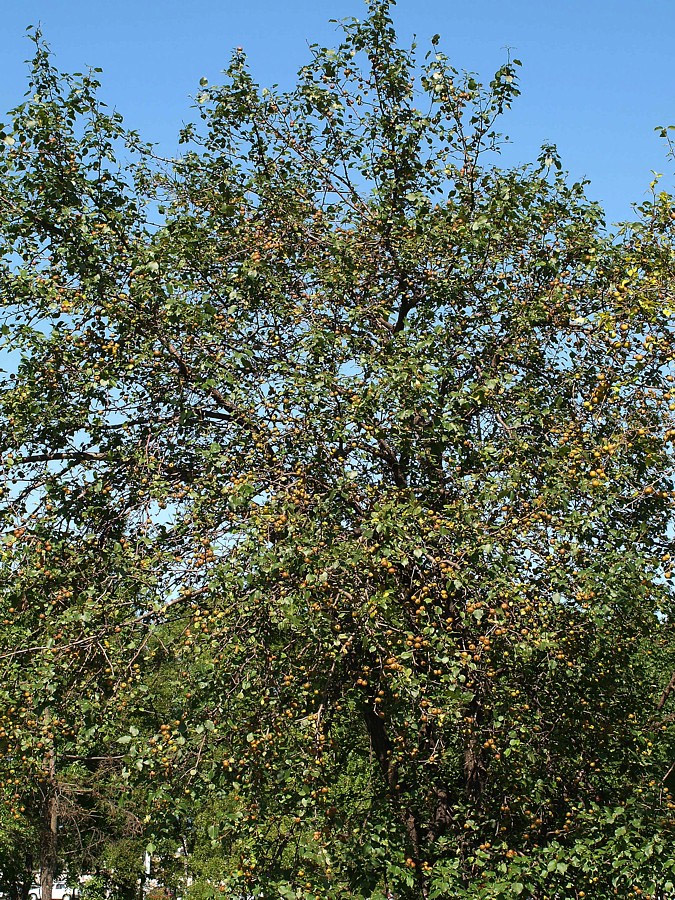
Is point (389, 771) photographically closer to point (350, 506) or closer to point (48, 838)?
point (350, 506)

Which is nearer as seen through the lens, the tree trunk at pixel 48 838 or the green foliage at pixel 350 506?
the green foliage at pixel 350 506

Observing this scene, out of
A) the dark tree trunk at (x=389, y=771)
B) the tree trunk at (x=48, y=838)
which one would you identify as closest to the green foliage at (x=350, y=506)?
the dark tree trunk at (x=389, y=771)

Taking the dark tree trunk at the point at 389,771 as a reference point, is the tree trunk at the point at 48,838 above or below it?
below

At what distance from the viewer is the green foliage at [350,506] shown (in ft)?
20.5

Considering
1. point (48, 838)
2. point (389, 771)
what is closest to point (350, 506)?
point (389, 771)

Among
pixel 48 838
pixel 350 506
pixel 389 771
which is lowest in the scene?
pixel 48 838

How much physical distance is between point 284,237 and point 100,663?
3998 millimetres

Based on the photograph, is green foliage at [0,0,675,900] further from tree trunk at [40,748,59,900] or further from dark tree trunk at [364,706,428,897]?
tree trunk at [40,748,59,900]

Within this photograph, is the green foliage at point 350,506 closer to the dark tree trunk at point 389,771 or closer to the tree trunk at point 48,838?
the dark tree trunk at point 389,771

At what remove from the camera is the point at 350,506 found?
23.2 ft

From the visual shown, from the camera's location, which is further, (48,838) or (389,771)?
(48,838)

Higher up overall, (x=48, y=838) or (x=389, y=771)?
(x=389, y=771)

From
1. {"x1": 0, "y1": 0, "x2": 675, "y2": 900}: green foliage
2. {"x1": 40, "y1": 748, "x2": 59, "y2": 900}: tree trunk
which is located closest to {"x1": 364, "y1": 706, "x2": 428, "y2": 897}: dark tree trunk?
{"x1": 0, "y1": 0, "x2": 675, "y2": 900}: green foliage

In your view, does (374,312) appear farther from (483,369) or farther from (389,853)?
(389,853)
